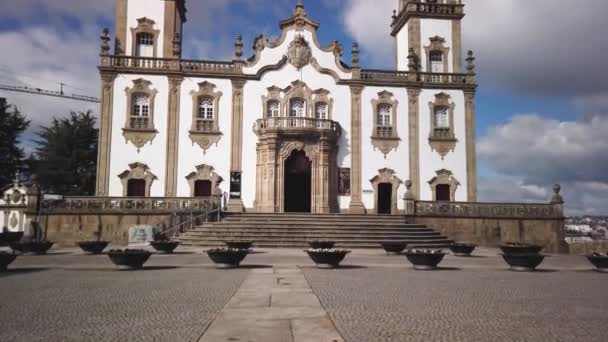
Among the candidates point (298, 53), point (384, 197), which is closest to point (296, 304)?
point (384, 197)

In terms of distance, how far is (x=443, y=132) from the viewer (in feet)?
107

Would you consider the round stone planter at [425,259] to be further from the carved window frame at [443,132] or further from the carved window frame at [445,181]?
the carved window frame at [443,132]

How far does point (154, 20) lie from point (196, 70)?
4537mm

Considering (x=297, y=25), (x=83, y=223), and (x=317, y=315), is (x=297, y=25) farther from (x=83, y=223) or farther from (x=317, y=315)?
(x=317, y=315)

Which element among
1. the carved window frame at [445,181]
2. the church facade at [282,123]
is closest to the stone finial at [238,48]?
the church facade at [282,123]

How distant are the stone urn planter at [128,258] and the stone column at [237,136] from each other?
15.6m

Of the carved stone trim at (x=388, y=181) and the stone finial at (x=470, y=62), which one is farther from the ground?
the stone finial at (x=470, y=62)

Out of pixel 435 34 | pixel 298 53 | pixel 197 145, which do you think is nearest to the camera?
pixel 197 145

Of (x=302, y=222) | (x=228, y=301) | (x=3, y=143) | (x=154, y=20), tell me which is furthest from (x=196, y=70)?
(x=228, y=301)

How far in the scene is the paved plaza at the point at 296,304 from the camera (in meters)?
6.89

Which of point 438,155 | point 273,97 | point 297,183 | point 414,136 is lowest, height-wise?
point 297,183

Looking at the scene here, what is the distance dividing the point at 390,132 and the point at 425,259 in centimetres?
1817

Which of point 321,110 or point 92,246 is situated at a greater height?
point 321,110

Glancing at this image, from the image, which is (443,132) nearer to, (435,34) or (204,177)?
(435,34)
